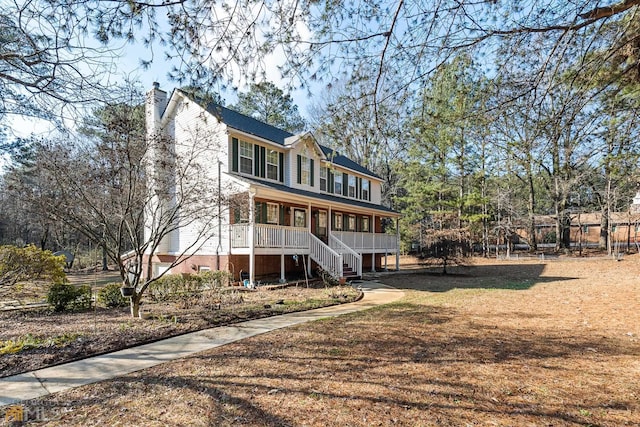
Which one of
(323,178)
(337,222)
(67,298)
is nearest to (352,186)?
(337,222)

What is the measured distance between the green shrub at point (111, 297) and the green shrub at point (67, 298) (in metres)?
0.29

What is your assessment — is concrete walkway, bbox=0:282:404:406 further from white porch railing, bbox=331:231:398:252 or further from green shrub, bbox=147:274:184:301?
white porch railing, bbox=331:231:398:252

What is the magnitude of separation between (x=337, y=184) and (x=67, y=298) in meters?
14.2

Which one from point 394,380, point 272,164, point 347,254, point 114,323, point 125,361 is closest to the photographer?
point 394,380

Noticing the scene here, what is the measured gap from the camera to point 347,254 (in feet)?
53.1

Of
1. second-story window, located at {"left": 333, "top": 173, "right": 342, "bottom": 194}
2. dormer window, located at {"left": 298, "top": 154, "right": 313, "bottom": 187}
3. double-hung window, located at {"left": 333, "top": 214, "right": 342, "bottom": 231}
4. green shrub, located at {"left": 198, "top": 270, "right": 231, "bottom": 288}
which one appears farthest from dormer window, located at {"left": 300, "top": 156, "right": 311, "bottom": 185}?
green shrub, located at {"left": 198, "top": 270, "right": 231, "bottom": 288}

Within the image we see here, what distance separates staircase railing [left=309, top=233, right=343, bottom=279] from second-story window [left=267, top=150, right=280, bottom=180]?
342 cm

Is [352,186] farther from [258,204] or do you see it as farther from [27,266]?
[27,266]

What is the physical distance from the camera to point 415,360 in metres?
4.73

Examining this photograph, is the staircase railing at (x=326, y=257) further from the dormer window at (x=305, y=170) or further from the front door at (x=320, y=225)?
the dormer window at (x=305, y=170)

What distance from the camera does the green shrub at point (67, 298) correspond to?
8383 mm

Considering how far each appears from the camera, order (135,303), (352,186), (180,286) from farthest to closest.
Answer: (352,186) < (180,286) < (135,303)

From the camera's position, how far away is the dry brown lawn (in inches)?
126

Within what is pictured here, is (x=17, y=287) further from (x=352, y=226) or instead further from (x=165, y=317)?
(x=352, y=226)
